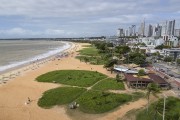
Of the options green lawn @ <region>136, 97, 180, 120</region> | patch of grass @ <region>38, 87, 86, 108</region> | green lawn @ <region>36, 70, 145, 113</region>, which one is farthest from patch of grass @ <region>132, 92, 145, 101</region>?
patch of grass @ <region>38, 87, 86, 108</region>

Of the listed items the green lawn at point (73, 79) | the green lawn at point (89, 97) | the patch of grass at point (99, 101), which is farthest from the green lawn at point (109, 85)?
the patch of grass at point (99, 101)

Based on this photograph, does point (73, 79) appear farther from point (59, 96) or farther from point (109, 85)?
point (59, 96)

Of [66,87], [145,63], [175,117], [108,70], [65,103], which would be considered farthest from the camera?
[145,63]

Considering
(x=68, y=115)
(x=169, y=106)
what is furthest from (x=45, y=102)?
(x=169, y=106)

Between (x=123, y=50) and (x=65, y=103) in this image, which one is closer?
(x=65, y=103)

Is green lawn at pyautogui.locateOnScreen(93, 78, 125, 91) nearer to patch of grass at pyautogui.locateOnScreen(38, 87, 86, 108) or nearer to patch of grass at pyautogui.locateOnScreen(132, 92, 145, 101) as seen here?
patch of grass at pyautogui.locateOnScreen(38, 87, 86, 108)

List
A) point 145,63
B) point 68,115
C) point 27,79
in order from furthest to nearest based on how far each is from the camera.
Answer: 1. point 145,63
2. point 27,79
3. point 68,115

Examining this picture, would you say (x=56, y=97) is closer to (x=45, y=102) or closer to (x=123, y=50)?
(x=45, y=102)

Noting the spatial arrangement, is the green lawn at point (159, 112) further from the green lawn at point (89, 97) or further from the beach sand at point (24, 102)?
the green lawn at point (89, 97)
